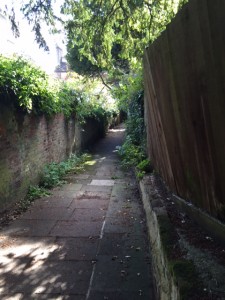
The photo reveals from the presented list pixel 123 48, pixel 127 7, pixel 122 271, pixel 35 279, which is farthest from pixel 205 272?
pixel 123 48

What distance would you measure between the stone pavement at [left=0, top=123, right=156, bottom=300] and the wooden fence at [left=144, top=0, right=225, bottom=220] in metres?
1.16

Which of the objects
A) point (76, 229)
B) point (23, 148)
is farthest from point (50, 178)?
point (76, 229)

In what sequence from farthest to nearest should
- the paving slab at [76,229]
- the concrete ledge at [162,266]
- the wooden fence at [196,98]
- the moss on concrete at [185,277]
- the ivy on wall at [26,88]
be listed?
the ivy on wall at [26,88] < the paving slab at [76,229] < the concrete ledge at [162,266] < the wooden fence at [196,98] < the moss on concrete at [185,277]

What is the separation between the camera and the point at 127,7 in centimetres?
732

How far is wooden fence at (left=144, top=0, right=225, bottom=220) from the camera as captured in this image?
211 centimetres

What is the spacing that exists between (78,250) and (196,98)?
278cm

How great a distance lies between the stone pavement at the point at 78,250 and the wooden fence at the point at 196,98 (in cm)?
116

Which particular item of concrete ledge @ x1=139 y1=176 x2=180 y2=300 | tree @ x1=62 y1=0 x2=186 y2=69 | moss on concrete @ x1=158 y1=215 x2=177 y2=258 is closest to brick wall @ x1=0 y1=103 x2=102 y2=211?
tree @ x1=62 y1=0 x2=186 y2=69

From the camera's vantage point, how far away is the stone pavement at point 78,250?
11.3 ft

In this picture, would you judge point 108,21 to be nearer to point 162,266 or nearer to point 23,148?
point 23,148

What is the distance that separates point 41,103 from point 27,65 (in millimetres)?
879

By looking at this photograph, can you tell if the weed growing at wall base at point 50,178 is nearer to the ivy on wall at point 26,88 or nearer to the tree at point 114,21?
the ivy on wall at point 26,88

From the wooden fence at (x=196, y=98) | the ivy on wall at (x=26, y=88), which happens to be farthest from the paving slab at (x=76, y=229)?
the ivy on wall at (x=26, y=88)

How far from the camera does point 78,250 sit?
4398 millimetres
